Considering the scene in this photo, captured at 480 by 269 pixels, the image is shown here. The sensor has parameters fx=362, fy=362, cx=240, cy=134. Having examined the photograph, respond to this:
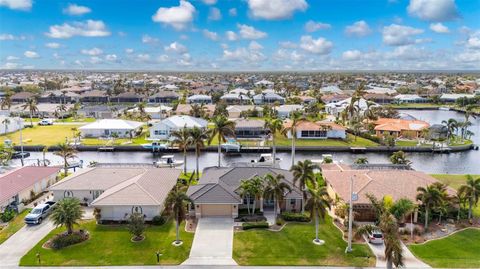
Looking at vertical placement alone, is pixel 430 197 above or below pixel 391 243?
above

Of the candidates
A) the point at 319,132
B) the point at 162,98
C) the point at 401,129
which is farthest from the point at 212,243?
the point at 162,98

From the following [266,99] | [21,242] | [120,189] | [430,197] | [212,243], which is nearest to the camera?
[212,243]

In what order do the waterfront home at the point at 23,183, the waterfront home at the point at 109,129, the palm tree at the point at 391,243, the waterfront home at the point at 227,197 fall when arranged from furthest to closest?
the waterfront home at the point at 109,129
the waterfront home at the point at 23,183
the waterfront home at the point at 227,197
the palm tree at the point at 391,243

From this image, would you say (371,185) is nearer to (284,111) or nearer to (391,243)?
(391,243)

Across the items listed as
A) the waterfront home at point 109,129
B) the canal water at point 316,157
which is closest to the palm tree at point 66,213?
the canal water at point 316,157

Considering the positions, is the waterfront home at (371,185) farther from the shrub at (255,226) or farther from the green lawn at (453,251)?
the shrub at (255,226)

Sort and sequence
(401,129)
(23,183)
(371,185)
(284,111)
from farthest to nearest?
(284,111), (401,129), (23,183), (371,185)
